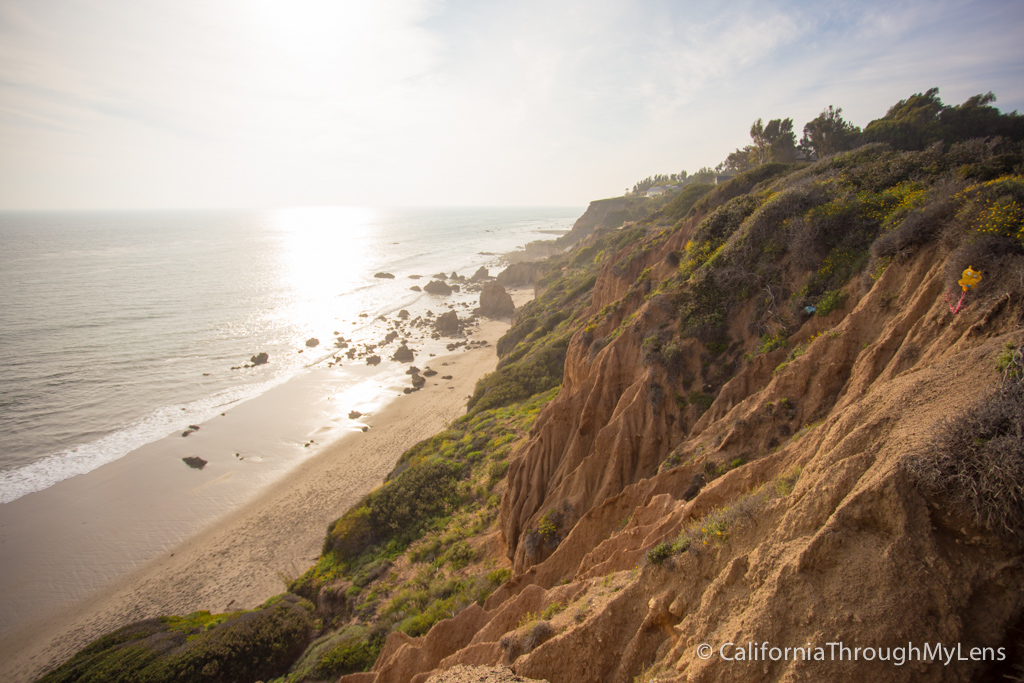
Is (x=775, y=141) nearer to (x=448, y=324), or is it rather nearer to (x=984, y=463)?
(x=448, y=324)

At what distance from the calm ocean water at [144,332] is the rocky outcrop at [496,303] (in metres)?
15.4

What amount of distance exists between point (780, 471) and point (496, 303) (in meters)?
57.0

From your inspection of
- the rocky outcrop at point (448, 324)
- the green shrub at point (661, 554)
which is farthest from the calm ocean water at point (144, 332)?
the green shrub at point (661, 554)

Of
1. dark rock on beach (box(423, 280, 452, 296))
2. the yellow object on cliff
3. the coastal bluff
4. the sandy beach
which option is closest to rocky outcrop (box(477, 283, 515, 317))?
dark rock on beach (box(423, 280, 452, 296))

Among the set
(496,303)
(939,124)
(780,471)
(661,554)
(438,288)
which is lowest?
(496,303)

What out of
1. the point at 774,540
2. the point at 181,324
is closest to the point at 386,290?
the point at 181,324

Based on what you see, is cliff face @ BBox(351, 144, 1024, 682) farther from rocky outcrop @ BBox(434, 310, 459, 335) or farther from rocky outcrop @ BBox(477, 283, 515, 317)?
rocky outcrop @ BBox(477, 283, 515, 317)

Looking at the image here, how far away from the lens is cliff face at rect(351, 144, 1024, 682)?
4711mm

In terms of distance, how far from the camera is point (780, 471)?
24.8ft

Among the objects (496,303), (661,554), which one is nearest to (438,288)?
(496,303)

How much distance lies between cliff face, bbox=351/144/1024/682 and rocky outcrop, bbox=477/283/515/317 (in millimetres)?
45758

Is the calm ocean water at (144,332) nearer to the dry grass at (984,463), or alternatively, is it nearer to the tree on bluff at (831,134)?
the dry grass at (984,463)

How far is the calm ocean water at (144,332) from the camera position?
33.7 m

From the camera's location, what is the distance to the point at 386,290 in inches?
3219
